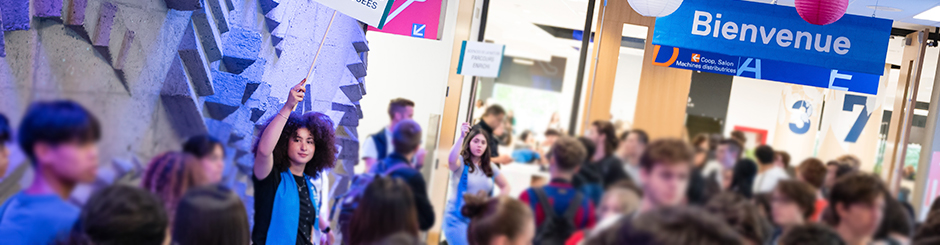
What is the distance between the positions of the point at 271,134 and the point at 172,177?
997 millimetres

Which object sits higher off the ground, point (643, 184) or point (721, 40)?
point (721, 40)

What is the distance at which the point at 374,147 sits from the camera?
36.9 inches

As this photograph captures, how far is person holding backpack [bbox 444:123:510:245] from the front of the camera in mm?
973

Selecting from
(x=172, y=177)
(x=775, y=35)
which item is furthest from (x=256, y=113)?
(x=775, y=35)

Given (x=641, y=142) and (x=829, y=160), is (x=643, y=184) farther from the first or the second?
(x=829, y=160)

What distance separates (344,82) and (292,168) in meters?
0.88

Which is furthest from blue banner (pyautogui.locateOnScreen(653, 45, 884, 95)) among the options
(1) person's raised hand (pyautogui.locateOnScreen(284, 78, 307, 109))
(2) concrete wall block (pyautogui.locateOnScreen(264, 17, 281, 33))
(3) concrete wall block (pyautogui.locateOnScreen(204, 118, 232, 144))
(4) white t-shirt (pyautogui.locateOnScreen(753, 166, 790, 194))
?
(3) concrete wall block (pyautogui.locateOnScreen(204, 118, 232, 144))

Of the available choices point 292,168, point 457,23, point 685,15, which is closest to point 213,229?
point 457,23

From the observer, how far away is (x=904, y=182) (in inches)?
30.6

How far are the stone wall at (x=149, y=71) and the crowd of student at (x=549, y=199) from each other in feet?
0.10

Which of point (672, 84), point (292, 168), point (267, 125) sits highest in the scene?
point (672, 84)

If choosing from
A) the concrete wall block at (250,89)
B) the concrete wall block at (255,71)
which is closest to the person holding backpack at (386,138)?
the concrete wall block at (250,89)

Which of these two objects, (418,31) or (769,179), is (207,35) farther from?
(769,179)

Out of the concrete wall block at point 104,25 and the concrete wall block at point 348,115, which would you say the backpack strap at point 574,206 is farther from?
the concrete wall block at point 104,25
